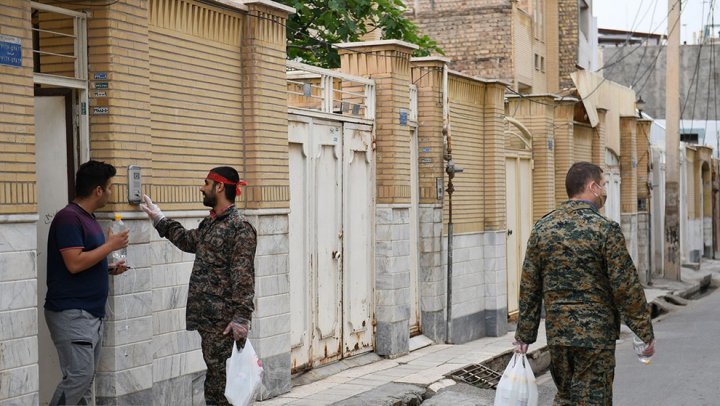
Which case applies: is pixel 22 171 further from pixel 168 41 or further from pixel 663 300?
pixel 663 300

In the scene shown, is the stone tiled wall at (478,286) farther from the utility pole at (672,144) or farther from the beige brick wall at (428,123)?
the utility pole at (672,144)

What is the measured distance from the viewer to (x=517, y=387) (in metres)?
6.40

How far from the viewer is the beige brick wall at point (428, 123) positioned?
13.3 m

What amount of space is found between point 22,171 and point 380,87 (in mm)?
6405

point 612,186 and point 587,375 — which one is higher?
point 612,186

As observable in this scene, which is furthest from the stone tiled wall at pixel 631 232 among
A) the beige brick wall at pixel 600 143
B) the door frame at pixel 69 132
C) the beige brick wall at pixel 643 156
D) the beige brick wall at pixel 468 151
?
the door frame at pixel 69 132

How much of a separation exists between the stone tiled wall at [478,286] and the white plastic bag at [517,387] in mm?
7151

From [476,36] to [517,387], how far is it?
21009 millimetres

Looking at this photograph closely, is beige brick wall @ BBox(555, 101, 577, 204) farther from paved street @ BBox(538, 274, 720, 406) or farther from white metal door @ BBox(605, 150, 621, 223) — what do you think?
white metal door @ BBox(605, 150, 621, 223)

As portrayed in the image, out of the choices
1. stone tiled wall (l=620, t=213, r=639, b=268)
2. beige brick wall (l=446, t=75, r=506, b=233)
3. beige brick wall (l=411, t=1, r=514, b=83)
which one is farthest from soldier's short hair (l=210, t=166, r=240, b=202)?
beige brick wall (l=411, t=1, r=514, b=83)

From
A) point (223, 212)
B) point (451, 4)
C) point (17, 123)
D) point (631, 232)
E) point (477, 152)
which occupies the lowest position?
point (631, 232)

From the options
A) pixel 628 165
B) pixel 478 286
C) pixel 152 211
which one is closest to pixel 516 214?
pixel 478 286

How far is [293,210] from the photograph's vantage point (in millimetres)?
10289

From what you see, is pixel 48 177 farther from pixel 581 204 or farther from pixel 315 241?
pixel 315 241
